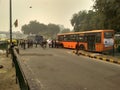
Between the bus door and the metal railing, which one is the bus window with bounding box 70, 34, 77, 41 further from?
the metal railing

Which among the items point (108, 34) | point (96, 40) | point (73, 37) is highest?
point (108, 34)

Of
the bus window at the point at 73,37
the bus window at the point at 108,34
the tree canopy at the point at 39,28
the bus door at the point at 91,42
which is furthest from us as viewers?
the tree canopy at the point at 39,28

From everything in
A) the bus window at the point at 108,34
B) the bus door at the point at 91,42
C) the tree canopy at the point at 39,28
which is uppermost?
the tree canopy at the point at 39,28

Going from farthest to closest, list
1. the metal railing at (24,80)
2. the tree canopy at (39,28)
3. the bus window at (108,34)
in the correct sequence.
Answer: the tree canopy at (39,28), the bus window at (108,34), the metal railing at (24,80)

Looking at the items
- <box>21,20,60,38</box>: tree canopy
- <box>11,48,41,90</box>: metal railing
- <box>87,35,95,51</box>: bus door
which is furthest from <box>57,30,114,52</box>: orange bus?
<box>21,20,60,38</box>: tree canopy

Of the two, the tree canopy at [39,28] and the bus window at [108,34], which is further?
the tree canopy at [39,28]

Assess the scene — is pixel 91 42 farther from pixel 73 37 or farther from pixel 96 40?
pixel 73 37

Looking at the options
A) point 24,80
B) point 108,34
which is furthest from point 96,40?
point 24,80

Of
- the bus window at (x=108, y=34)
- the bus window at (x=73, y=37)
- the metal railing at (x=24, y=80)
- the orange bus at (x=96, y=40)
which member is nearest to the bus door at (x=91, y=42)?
the orange bus at (x=96, y=40)

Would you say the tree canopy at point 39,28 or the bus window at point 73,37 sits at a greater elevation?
the tree canopy at point 39,28

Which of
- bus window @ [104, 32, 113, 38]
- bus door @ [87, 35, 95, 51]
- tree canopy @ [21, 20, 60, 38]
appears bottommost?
bus door @ [87, 35, 95, 51]

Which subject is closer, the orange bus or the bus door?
the orange bus

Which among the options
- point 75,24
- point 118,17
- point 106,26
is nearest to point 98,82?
point 118,17

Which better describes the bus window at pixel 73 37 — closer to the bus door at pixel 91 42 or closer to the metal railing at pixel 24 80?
the bus door at pixel 91 42
